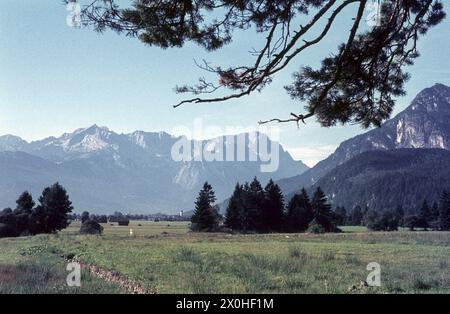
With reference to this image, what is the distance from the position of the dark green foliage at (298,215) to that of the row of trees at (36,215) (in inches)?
1293

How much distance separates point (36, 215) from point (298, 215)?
123ft

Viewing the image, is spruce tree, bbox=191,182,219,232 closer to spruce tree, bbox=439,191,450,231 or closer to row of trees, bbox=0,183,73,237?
row of trees, bbox=0,183,73,237

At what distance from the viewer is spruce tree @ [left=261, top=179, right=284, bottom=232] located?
2635 inches

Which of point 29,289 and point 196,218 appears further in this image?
point 196,218

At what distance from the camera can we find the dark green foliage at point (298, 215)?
2662 inches

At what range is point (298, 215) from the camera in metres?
67.9

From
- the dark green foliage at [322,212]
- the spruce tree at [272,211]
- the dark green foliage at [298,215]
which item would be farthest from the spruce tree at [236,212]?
the dark green foliage at [322,212]

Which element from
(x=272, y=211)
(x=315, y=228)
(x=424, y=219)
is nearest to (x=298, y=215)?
(x=272, y=211)

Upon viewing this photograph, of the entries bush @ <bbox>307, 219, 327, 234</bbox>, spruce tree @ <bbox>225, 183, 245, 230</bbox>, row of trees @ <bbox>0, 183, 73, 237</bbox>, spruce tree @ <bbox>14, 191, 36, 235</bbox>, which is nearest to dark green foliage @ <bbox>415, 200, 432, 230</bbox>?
bush @ <bbox>307, 219, 327, 234</bbox>

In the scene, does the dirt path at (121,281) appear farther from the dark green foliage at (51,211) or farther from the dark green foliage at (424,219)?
the dark green foliage at (424,219)

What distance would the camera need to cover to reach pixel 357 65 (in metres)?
7.39

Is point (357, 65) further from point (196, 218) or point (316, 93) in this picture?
point (196, 218)
